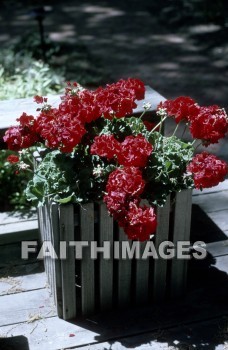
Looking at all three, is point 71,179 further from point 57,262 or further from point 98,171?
point 57,262

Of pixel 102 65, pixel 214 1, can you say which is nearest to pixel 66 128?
pixel 102 65

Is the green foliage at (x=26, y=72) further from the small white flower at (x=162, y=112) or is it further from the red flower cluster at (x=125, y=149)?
the red flower cluster at (x=125, y=149)

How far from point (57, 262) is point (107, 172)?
20.1 inches

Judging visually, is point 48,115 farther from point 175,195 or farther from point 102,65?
point 102,65

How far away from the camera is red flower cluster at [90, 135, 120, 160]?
8.81 feet

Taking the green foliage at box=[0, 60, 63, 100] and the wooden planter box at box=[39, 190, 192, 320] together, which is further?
the green foliage at box=[0, 60, 63, 100]

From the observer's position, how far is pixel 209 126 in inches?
111

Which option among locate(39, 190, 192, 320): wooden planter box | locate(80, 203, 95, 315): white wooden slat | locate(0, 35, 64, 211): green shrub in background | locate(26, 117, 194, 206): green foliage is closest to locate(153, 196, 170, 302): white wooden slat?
locate(39, 190, 192, 320): wooden planter box

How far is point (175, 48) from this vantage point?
26.1ft

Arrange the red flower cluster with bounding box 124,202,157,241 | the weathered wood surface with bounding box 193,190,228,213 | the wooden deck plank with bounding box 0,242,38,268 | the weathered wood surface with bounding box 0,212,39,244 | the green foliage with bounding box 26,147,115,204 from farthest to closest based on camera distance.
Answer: the weathered wood surface with bounding box 193,190,228,213, the weathered wood surface with bounding box 0,212,39,244, the wooden deck plank with bounding box 0,242,38,268, the green foliage with bounding box 26,147,115,204, the red flower cluster with bounding box 124,202,157,241

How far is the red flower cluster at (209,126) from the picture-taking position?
9.29 ft

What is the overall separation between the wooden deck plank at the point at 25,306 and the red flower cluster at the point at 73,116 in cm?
81

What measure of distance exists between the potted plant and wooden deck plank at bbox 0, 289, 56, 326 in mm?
128

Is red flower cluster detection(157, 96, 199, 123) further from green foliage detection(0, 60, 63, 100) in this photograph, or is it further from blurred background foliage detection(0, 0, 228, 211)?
green foliage detection(0, 60, 63, 100)
